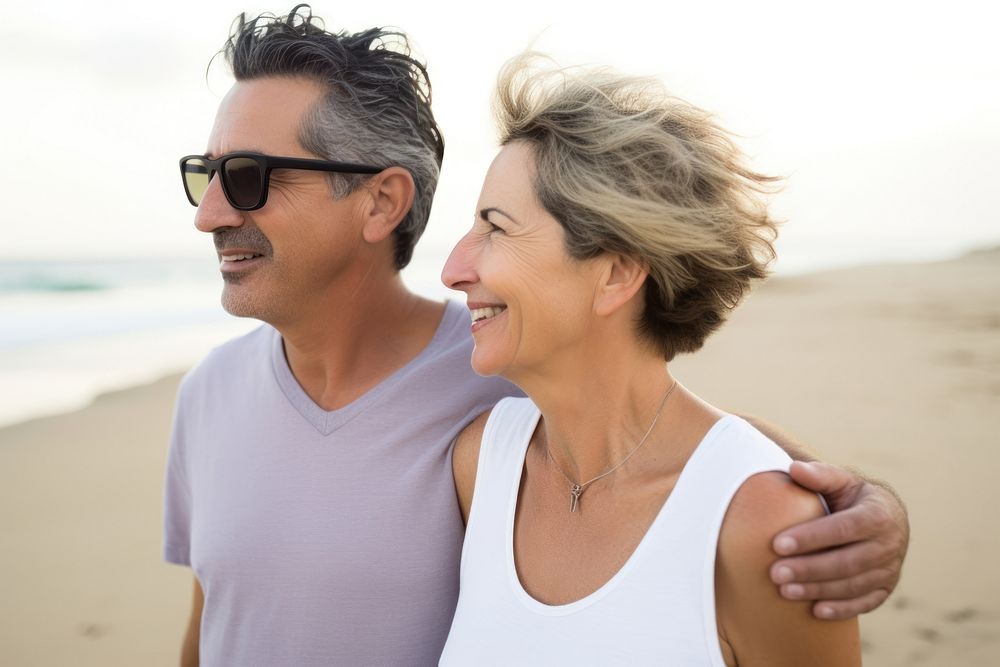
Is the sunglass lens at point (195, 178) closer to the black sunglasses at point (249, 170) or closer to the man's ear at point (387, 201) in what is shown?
the black sunglasses at point (249, 170)

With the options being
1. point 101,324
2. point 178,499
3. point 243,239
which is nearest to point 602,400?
point 243,239

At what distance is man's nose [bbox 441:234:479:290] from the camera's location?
6.91 ft

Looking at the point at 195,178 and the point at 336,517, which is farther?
the point at 195,178

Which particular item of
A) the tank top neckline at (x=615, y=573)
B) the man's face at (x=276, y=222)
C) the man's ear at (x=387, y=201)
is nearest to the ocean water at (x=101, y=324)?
the man's ear at (x=387, y=201)

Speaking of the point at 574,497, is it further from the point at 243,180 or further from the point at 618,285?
the point at 243,180

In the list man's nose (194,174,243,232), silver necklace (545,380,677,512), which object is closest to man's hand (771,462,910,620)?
silver necklace (545,380,677,512)

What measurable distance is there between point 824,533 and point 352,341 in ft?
5.18

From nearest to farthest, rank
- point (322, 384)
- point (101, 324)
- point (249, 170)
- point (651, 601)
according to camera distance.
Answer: point (651, 601) < point (249, 170) < point (322, 384) < point (101, 324)

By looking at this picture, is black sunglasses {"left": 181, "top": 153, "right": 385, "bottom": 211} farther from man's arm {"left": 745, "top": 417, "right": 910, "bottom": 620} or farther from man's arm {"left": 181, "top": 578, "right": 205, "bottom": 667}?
man's arm {"left": 745, "top": 417, "right": 910, "bottom": 620}

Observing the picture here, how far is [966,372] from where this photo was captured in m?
9.41

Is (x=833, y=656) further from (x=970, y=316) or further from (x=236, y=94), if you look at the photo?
(x=970, y=316)

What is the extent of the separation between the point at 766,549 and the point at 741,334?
12.0 meters

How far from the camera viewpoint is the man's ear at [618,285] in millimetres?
2016

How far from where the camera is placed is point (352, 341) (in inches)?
108
